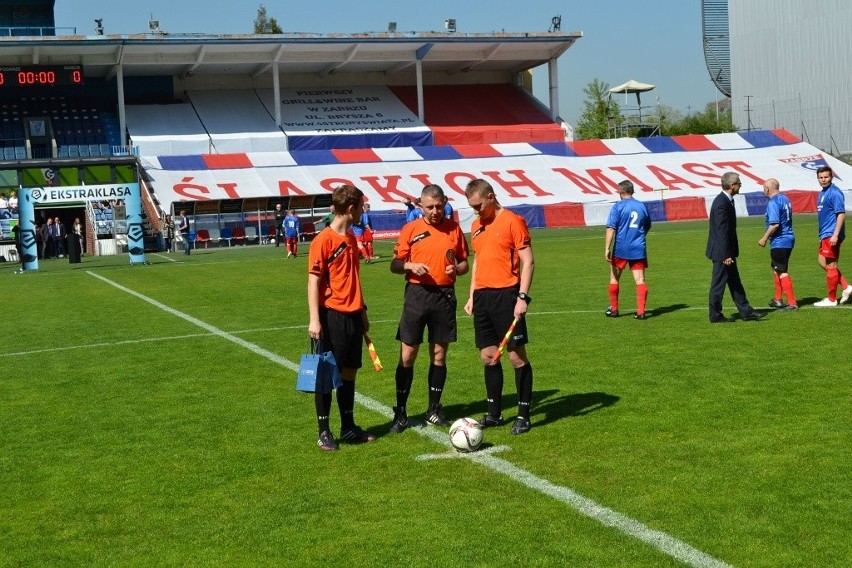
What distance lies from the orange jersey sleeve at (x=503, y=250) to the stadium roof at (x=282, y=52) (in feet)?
171

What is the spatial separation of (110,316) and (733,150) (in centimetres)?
4832

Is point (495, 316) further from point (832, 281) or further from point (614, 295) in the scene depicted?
point (832, 281)

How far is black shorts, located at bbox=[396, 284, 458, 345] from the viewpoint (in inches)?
340

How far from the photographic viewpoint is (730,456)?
7285 millimetres

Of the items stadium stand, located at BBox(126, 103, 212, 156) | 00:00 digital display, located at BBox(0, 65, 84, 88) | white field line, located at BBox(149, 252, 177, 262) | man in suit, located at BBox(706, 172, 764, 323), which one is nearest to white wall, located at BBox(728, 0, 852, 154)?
stadium stand, located at BBox(126, 103, 212, 156)

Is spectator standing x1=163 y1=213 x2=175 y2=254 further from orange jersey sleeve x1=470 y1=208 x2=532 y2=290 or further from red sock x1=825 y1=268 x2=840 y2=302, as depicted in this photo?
orange jersey sleeve x1=470 y1=208 x2=532 y2=290

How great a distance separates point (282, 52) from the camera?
203 feet

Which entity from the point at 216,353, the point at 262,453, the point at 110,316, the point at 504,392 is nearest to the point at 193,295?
the point at 110,316

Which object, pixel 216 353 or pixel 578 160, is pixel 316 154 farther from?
pixel 216 353

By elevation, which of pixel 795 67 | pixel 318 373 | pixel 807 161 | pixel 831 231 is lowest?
pixel 318 373

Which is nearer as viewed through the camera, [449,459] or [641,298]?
[449,459]

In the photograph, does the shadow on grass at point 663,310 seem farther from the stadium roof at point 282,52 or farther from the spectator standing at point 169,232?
the stadium roof at point 282,52

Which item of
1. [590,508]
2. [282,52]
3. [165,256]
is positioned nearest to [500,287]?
[590,508]

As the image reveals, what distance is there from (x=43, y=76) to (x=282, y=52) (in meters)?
12.6
